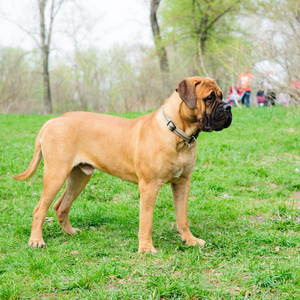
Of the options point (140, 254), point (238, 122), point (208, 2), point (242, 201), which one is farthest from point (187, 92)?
point (208, 2)

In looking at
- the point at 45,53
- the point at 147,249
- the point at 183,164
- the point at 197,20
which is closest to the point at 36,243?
the point at 147,249

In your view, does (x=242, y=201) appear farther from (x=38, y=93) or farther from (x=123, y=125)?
(x=38, y=93)

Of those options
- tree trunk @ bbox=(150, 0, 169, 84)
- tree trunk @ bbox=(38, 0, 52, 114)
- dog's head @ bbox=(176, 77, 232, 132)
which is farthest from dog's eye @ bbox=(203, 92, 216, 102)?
tree trunk @ bbox=(38, 0, 52, 114)

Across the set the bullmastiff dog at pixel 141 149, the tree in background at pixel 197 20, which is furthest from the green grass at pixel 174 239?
the tree in background at pixel 197 20

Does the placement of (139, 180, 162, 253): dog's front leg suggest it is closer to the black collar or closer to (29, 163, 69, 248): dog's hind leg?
the black collar

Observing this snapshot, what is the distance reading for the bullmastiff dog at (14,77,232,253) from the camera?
3549 millimetres

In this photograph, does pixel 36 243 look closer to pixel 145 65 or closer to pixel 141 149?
pixel 141 149

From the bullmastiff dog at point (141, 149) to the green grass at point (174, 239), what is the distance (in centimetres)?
32

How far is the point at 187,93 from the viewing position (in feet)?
11.3

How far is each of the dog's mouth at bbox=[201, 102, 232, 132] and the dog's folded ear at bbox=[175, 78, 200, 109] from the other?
0.19 m

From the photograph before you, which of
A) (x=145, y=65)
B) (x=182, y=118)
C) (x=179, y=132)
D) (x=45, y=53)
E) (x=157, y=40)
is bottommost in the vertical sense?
(x=179, y=132)

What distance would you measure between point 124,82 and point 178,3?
7195 millimetres

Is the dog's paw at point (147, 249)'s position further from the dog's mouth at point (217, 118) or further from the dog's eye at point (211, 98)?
the dog's eye at point (211, 98)

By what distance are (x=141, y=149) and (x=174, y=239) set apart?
3.78 ft
